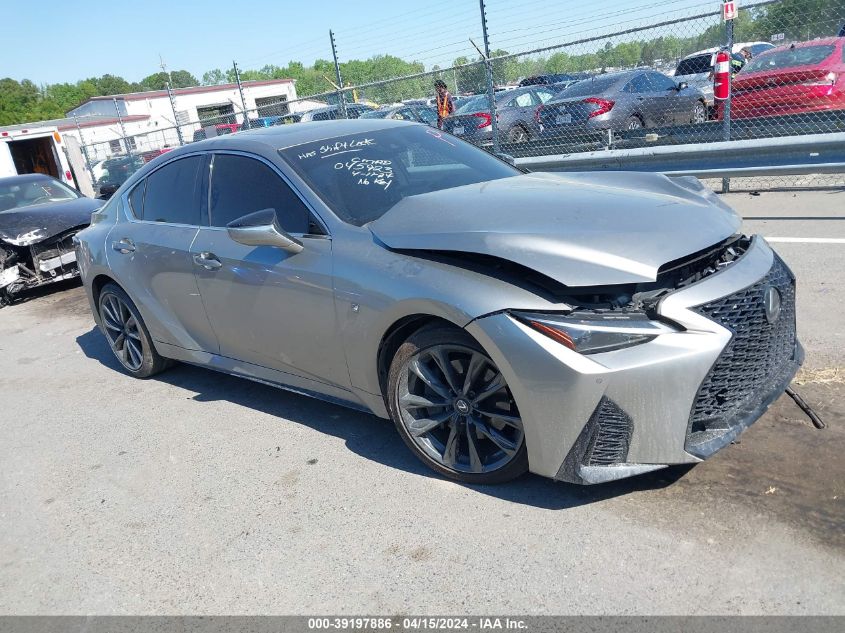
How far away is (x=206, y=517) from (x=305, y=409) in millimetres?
1139

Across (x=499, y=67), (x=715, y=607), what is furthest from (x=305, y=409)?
(x=499, y=67)

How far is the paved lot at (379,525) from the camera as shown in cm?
261

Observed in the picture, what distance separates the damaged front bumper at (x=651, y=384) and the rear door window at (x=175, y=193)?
2404mm

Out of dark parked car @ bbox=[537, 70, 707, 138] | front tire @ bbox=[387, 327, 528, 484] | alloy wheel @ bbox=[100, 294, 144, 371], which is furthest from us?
dark parked car @ bbox=[537, 70, 707, 138]

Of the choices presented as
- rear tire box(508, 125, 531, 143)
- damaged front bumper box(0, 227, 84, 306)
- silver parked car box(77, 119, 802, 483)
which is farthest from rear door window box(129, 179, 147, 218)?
rear tire box(508, 125, 531, 143)

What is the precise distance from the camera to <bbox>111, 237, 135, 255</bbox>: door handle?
16.1 feet

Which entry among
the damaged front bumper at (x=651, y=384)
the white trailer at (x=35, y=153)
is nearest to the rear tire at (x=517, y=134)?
the damaged front bumper at (x=651, y=384)

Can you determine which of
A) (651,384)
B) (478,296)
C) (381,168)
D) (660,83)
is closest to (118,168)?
(660,83)

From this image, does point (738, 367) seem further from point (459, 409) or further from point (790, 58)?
point (790, 58)

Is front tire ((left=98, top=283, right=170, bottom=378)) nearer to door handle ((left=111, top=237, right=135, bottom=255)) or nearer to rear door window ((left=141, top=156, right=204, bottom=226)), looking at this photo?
door handle ((left=111, top=237, right=135, bottom=255))

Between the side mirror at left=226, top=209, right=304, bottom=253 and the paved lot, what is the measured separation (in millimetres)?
1117

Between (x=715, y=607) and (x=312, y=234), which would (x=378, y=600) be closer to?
(x=715, y=607)

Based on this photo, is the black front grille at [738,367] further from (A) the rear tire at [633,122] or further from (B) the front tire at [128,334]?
(A) the rear tire at [633,122]

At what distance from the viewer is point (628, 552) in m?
2.74
